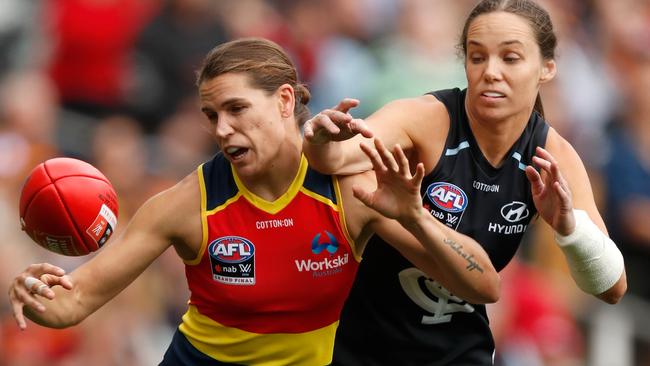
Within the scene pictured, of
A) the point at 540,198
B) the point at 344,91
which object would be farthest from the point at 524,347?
the point at 540,198

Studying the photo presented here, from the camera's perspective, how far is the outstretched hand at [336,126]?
17.1ft

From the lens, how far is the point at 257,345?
5.73 m

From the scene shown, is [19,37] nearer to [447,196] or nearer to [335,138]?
[447,196]

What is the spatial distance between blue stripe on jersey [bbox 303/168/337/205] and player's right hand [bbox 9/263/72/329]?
1005 mm

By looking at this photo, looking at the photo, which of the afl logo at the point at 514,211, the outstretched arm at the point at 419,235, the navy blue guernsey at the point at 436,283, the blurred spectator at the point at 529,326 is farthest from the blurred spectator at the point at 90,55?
the outstretched arm at the point at 419,235

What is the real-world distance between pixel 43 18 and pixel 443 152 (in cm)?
632

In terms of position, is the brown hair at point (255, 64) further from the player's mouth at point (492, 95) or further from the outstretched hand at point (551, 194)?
the outstretched hand at point (551, 194)

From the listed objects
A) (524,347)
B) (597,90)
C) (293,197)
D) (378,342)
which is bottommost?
(524,347)

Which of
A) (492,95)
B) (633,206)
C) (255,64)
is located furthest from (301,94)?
(633,206)

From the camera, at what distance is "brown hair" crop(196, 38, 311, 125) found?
18.2 feet

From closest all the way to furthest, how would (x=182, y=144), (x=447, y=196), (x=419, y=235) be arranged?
(x=419, y=235), (x=447, y=196), (x=182, y=144)

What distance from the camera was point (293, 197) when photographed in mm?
5684

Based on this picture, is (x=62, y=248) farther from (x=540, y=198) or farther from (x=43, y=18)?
(x=43, y=18)

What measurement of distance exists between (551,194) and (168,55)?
5.84 m
